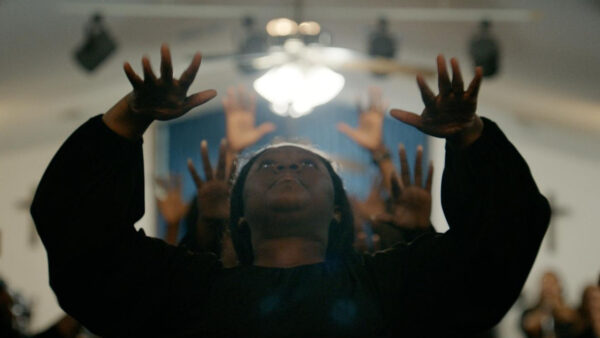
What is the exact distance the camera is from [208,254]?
1.73m

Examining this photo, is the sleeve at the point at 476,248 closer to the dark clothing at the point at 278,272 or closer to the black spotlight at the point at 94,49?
the dark clothing at the point at 278,272

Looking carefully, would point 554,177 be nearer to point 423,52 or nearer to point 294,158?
point 423,52

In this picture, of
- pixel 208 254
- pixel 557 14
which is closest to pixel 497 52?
pixel 557 14

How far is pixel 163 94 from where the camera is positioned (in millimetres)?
1486

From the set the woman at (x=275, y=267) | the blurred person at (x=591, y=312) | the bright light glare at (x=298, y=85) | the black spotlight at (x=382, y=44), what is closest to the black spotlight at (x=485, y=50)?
the black spotlight at (x=382, y=44)

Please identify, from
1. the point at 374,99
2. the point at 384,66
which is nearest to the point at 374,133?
the point at 374,99

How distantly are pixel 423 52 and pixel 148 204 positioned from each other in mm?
3384

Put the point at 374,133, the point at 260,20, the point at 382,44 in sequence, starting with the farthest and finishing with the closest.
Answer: the point at 260,20, the point at 382,44, the point at 374,133

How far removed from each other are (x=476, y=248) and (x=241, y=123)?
1.88 m

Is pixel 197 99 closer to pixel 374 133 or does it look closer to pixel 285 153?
pixel 285 153

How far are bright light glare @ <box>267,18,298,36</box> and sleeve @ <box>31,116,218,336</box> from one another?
2.50 metres

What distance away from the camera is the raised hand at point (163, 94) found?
4.83ft

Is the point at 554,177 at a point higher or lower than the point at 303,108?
lower

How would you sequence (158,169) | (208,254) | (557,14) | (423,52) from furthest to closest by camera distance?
(158,169), (423,52), (557,14), (208,254)
